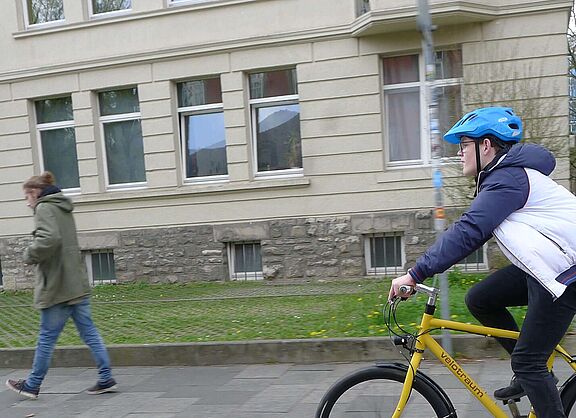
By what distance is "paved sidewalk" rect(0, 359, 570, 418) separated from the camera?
5.10 m

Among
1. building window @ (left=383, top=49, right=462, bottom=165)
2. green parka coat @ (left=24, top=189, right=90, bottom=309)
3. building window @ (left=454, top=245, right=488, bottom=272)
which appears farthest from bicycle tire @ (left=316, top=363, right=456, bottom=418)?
building window @ (left=383, top=49, right=462, bottom=165)

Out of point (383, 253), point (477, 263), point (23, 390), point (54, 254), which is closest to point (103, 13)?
point (383, 253)

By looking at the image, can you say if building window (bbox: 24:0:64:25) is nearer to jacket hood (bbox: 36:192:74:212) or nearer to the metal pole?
jacket hood (bbox: 36:192:74:212)

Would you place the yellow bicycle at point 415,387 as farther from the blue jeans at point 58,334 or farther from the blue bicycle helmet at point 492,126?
the blue jeans at point 58,334

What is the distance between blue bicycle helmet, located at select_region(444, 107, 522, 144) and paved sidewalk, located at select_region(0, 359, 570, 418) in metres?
2.23

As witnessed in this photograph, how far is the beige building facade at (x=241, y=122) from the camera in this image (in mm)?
11375

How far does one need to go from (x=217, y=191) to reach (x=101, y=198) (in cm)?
256

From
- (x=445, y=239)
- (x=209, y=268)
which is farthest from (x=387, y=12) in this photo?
(x=445, y=239)

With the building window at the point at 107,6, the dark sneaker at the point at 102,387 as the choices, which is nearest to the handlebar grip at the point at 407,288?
the dark sneaker at the point at 102,387

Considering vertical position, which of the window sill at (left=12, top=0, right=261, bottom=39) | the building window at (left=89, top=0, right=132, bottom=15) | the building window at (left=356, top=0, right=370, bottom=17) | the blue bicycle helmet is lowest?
the blue bicycle helmet

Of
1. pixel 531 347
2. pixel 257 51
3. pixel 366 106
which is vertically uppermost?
pixel 257 51

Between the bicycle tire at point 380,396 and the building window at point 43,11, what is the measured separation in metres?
12.5

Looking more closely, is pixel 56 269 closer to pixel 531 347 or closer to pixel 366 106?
pixel 531 347

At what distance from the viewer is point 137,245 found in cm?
1298
